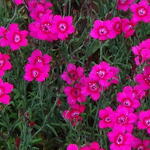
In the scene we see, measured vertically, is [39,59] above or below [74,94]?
above

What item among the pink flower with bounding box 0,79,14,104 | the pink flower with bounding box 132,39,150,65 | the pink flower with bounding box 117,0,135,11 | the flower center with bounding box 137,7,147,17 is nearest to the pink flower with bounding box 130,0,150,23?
the flower center with bounding box 137,7,147,17

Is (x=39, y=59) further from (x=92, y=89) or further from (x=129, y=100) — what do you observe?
(x=129, y=100)

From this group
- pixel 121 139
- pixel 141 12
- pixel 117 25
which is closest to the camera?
pixel 121 139

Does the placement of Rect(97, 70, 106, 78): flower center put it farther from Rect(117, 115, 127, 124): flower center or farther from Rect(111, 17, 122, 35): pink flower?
Rect(111, 17, 122, 35): pink flower

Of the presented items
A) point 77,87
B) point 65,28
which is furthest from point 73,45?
point 77,87

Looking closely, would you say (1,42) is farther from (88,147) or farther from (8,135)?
(88,147)

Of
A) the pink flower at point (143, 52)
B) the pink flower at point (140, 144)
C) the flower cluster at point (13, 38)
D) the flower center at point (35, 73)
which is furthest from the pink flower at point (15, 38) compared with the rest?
the pink flower at point (140, 144)

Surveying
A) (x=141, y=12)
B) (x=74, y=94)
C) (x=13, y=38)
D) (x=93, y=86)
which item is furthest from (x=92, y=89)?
(x=141, y=12)

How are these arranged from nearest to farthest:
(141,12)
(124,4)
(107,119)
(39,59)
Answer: (107,119)
(39,59)
(141,12)
(124,4)
